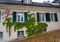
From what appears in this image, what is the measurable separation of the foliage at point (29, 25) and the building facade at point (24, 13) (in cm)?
43

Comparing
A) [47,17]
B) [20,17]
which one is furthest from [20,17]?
[47,17]

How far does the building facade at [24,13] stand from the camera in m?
20.4

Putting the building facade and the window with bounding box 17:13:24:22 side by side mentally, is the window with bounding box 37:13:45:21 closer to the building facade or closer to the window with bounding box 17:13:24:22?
the building facade

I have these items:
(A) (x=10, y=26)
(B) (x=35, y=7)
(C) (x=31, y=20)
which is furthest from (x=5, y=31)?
(B) (x=35, y=7)

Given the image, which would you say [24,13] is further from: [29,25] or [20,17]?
[29,25]

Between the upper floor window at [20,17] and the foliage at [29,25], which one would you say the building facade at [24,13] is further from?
the foliage at [29,25]

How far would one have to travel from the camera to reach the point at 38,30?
21812mm

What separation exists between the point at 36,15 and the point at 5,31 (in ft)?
15.9

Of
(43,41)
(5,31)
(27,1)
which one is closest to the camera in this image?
(43,41)

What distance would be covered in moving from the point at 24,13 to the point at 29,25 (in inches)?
68.3

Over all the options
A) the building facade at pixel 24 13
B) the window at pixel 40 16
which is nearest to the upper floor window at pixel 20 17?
the building facade at pixel 24 13

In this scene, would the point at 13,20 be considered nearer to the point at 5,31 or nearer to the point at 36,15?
the point at 5,31

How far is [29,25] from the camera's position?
848 inches

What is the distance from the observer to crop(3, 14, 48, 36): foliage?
67.4 feet
